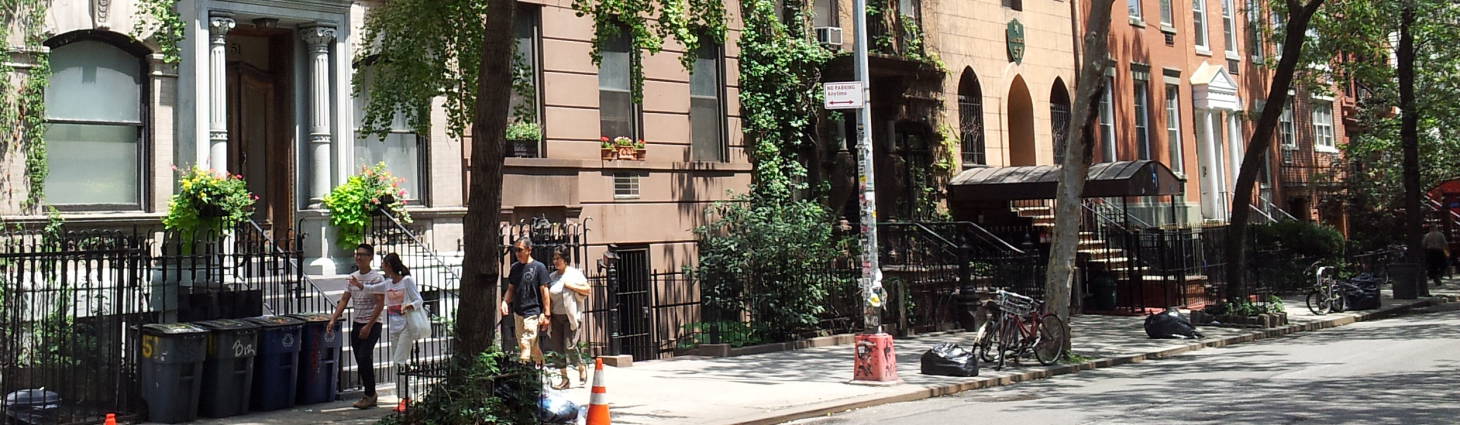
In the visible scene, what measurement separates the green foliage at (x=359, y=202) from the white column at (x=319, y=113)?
224 mm

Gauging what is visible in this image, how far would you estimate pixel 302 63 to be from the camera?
1505 centimetres

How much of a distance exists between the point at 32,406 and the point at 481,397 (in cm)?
411

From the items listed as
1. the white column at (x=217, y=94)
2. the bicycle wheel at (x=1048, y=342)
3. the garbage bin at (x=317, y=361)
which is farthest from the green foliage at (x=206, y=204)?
the bicycle wheel at (x=1048, y=342)

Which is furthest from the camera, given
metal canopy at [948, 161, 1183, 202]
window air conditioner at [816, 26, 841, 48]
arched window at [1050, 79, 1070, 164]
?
arched window at [1050, 79, 1070, 164]

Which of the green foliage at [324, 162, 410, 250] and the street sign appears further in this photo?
the green foliage at [324, 162, 410, 250]

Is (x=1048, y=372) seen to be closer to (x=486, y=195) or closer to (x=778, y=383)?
(x=778, y=383)

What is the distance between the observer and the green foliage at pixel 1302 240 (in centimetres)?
2820

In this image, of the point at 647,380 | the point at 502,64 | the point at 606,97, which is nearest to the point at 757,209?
the point at 606,97

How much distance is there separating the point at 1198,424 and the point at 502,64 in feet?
20.2

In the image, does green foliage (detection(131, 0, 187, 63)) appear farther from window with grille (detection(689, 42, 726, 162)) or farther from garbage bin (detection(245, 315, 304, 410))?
window with grille (detection(689, 42, 726, 162))

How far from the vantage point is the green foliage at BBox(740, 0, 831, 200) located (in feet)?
66.1

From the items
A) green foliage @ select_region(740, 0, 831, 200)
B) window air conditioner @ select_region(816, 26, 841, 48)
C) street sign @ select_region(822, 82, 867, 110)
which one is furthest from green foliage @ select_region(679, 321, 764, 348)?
window air conditioner @ select_region(816, 26, 841, 48)

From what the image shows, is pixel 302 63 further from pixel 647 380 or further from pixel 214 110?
pixel 647 380

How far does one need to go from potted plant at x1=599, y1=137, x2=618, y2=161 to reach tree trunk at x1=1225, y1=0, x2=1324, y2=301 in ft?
34.5
